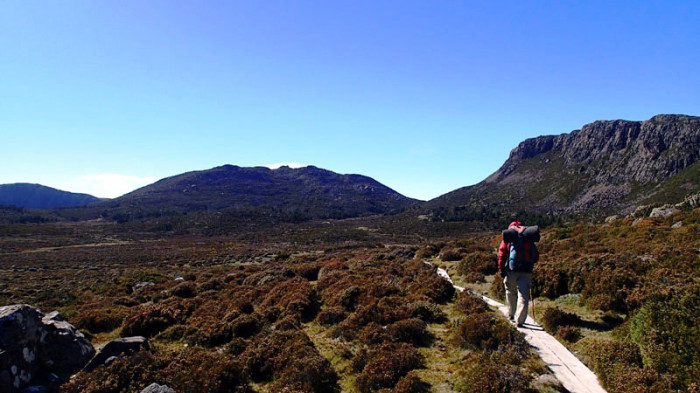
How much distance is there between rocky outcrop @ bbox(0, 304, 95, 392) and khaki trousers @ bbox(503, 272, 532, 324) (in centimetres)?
1061

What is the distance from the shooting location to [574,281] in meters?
11.3

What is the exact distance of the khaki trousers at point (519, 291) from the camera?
8203mm

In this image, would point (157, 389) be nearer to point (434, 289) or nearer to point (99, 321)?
point (99, 321)

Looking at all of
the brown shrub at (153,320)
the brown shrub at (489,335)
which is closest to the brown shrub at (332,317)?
the brown shrub at (489,335)

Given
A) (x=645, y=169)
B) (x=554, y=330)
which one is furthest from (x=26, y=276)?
(x=645, y=169)

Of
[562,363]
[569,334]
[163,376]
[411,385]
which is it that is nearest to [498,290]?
[569,334]

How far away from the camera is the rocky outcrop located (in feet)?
22.4

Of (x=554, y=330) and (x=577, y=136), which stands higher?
(x=577, y=136)

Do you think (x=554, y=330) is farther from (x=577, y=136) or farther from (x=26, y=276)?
(x=577, y=136)

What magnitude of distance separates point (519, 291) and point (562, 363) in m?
2.07

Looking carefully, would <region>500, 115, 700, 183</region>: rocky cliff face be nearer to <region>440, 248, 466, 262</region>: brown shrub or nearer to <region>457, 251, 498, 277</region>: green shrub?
<region>440, 248, 466, 262</region>: brown shrub

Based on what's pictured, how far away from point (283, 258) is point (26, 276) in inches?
981

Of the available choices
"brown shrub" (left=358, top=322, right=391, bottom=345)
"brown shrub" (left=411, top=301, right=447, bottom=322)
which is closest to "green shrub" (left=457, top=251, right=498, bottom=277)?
"brown shrub" (left=411, top=301, right=447, bottom=322)

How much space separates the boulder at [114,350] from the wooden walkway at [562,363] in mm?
8894
